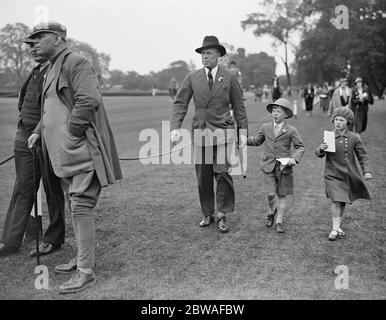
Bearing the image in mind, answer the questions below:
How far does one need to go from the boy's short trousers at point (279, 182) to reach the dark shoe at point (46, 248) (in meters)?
2.51

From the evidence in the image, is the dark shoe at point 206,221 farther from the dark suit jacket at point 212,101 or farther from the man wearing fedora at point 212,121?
the dark suit jacket at point 212,101

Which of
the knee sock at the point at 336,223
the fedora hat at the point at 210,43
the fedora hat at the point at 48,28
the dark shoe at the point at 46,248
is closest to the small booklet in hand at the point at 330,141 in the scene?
the knee sock at the point at 336,223

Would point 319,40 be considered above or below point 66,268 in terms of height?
above

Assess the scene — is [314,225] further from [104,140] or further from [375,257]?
[104,140]

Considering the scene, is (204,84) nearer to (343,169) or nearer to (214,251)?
(343,169)

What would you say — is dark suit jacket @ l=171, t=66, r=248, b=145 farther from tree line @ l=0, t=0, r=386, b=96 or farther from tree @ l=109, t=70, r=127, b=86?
tree @ l=109, t=70, r=127, b=86

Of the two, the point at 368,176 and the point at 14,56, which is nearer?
the point at 368,176

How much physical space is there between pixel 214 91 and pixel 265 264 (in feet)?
→ 7.19

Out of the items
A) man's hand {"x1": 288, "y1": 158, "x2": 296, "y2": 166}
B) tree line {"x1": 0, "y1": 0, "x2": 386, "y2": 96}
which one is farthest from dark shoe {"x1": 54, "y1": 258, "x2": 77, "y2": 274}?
tree line {"x1": 0, "y1": 0, "x2": 386, "y2": 96}

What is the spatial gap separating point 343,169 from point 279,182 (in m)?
0.75

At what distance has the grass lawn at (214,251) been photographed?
396 cm

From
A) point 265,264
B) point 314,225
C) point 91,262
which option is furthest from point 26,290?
point 314,225

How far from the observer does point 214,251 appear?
4934mm

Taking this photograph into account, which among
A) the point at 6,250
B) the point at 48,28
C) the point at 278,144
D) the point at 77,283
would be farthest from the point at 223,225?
the point at 48,28
